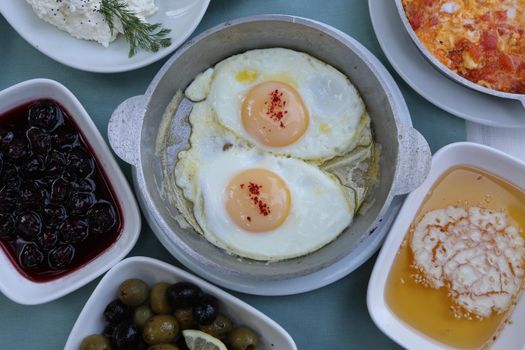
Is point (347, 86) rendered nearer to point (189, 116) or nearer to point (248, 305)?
point (189, 116)

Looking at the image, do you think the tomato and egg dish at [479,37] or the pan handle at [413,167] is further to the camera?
the tomato and egg dish at [479,37]

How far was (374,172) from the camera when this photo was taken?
237 centimetres

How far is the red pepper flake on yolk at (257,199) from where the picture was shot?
2.25m

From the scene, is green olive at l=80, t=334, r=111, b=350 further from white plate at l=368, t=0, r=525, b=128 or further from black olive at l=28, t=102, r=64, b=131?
white plate at l=368, t=0, r=525, b=128

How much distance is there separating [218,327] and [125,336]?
1.14 ft

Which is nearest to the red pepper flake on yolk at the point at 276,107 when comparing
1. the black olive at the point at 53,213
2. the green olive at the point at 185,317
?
the green olive at the point at 185,317

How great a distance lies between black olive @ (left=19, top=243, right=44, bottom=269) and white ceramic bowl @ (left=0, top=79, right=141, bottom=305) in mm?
47

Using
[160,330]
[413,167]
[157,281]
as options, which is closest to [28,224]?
[157,281]

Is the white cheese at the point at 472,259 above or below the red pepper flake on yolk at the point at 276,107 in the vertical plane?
below

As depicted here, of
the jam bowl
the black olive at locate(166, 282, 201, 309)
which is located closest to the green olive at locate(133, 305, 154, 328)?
the black olive at locate(166, 282, 201, 309)

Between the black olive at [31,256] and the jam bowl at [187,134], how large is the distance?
45 centimetres

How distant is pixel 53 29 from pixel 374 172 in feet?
4.59

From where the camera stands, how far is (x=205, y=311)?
223 cm

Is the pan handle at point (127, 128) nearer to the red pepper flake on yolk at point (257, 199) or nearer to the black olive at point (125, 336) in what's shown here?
the red pepper flake on yolk at point (257, 199)
